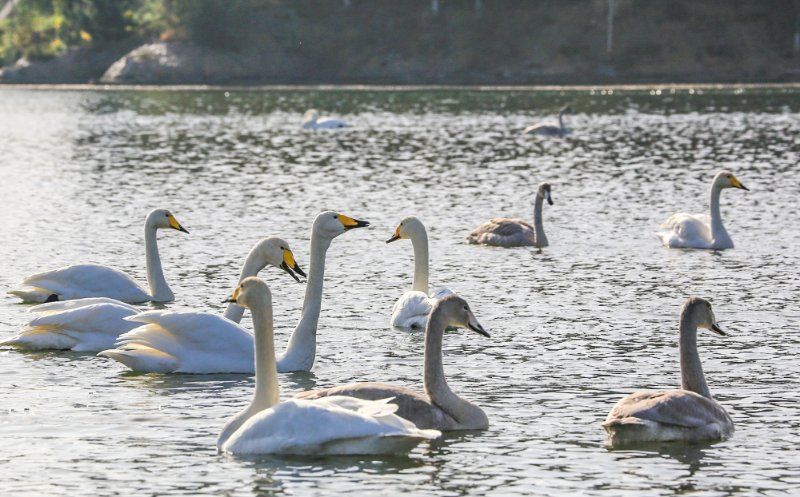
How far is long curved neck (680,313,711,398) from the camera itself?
1312 cm

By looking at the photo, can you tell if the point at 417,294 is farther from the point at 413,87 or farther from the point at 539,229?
the point at 413,87

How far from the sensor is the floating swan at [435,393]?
41.2ft

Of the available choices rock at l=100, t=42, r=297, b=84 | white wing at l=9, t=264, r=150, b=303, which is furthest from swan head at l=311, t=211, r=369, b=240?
rock at l=100, t=42, r=297, b=84

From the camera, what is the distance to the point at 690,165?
41.7m

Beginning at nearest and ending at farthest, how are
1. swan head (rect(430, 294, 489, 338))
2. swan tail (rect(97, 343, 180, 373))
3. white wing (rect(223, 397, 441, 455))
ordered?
white wing (rect(223, 397, 441, 455)), swan head (rect(430, 294, 489, 338)), swan tail (rect(97, 343, 180, 373))

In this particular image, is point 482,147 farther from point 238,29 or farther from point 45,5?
point 45,5

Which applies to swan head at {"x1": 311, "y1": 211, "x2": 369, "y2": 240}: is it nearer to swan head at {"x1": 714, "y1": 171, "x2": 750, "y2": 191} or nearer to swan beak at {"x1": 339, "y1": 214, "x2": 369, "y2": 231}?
swan beak at {"x1": 339, "y1": 214, "x2": 369, "y2": 231}

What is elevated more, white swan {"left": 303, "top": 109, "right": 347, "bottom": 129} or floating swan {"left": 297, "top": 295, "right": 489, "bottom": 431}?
white swan {"left": 303, "top": 109, "right": 347, "bottom": 129}

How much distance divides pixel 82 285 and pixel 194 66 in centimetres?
8698

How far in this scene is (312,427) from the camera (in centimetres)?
1172

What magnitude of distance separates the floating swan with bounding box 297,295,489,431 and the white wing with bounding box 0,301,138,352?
4291mm

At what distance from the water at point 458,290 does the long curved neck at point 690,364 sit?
522 mm

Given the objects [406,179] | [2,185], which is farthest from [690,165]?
[2,185]

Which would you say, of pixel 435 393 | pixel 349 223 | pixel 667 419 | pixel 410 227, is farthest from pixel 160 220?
pixel 667 419
